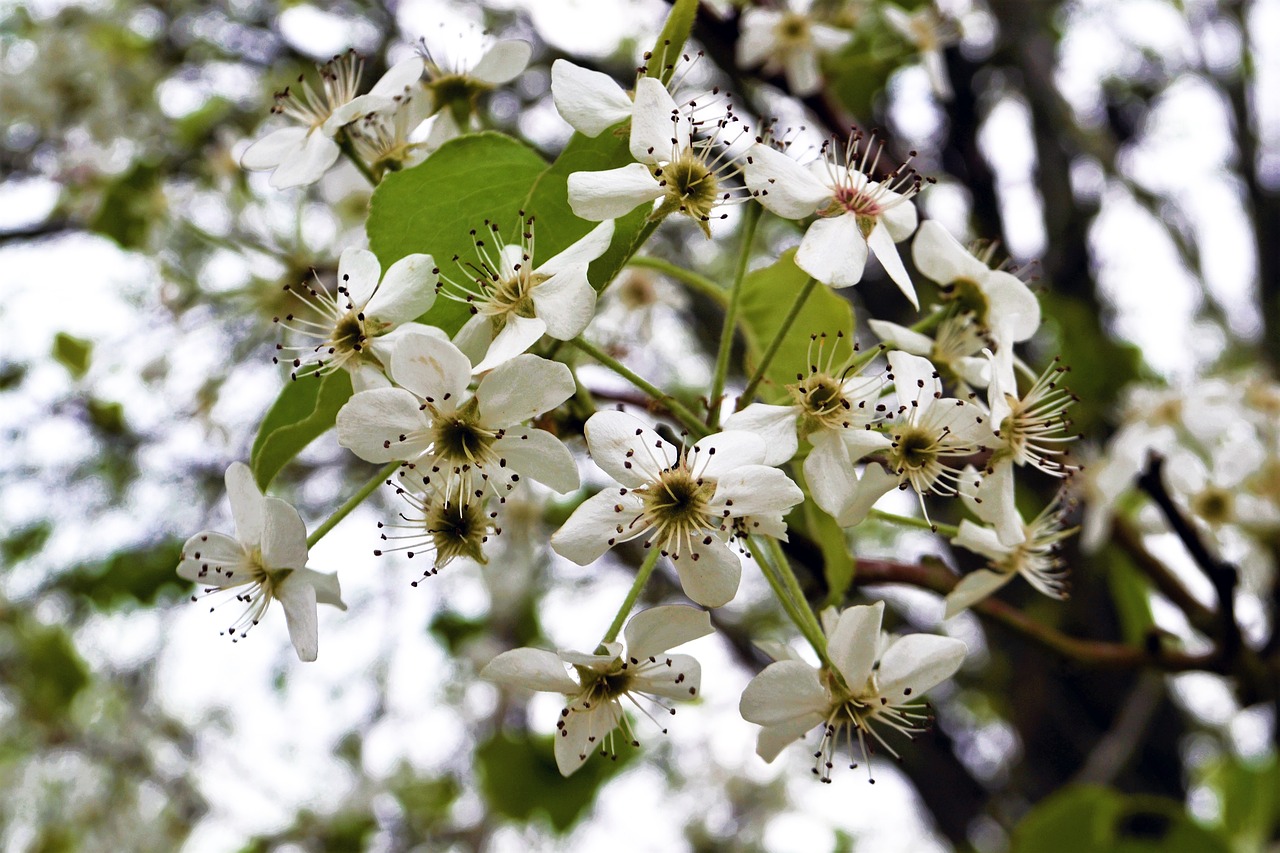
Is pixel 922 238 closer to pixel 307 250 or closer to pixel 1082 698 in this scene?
pixel 307 250

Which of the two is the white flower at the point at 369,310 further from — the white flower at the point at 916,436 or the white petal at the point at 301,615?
the white flower at the point at 916,436

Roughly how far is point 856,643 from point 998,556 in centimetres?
22

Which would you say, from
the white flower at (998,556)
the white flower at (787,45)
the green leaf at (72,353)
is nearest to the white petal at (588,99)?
the white flower at (998,556)

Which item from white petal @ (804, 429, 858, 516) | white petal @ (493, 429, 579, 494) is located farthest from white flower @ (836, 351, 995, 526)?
white petal @ (493, 429, 579, 494)

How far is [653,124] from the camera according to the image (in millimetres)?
842

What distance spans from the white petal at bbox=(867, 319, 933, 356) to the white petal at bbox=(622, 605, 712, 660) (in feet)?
Answer: 0.98

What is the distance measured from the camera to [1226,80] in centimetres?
388

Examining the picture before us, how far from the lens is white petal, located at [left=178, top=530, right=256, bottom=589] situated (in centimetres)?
93

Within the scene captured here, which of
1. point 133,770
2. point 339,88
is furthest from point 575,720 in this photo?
point 133,770

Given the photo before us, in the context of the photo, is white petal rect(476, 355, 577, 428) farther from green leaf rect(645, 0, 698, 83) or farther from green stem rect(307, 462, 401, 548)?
green leaf rect(645, 0, 698, 83)

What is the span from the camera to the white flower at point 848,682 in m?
0.86

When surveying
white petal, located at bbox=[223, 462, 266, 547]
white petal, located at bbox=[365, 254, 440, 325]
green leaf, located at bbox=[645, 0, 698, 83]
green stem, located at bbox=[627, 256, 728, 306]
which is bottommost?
white petal, located at bbox=[223, 462, 266, 547]

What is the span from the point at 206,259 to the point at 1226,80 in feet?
11.3

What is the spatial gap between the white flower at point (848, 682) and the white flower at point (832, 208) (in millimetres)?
261
